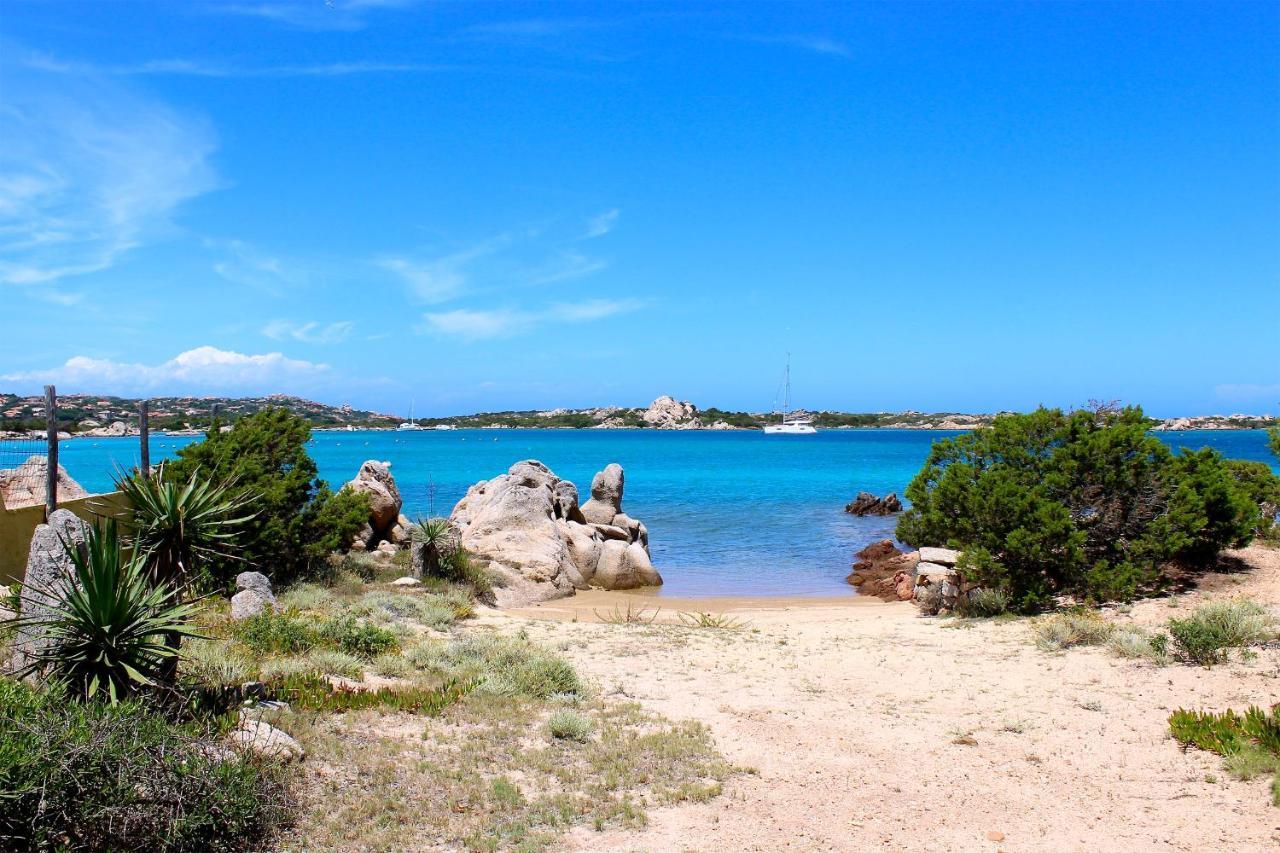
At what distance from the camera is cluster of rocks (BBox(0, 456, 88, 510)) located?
14.4 m

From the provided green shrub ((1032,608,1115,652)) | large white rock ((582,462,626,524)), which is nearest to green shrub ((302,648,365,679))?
green shrub ((1032,608,1115,652))

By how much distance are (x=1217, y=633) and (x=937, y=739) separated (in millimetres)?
4602

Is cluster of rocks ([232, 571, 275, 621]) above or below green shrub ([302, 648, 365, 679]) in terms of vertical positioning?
above

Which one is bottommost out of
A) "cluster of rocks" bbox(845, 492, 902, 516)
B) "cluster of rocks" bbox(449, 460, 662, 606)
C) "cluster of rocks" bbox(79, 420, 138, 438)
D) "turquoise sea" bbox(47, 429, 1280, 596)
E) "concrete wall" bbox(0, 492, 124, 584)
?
"turquoise sea" bbox(47, 429, 1280, 596)

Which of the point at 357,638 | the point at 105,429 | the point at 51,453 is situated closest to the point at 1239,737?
the point at 357,638

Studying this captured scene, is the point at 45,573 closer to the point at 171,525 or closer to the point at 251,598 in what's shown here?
the point at 171,525

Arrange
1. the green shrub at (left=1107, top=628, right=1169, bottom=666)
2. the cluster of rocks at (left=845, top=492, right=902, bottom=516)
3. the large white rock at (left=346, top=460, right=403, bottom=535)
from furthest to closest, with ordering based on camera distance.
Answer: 1. the cluster of rocks at (left=845, top=492, right=902, bottom=516)
2. the large white rock at (left=346, top=460, right=403, bottom=535)
3. the green shrub at (left=1107, top=628, right=1169, bottom=666)

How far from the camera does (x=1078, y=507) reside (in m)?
15.6

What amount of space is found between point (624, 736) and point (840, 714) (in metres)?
2.54

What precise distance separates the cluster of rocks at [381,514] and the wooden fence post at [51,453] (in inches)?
287

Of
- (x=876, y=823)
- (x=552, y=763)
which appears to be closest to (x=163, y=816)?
(x=552, y=763)

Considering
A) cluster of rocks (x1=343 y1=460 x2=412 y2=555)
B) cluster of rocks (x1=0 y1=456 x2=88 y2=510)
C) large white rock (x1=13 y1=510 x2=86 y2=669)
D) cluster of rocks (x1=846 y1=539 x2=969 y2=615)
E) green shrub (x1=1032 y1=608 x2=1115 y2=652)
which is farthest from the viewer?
cluster of rocks (x1=343 y1=460 x2=412 y2=555)

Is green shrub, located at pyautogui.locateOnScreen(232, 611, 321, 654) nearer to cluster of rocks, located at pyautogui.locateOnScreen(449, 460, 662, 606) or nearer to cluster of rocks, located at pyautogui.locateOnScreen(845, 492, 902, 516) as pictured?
cluster of rocks, located at pyautogui.locateOnScreen(449, 460, 662, 606)

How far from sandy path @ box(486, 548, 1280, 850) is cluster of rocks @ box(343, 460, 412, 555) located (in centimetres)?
840
